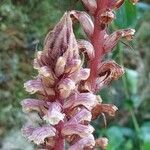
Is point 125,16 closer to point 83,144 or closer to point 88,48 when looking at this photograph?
point 88,48

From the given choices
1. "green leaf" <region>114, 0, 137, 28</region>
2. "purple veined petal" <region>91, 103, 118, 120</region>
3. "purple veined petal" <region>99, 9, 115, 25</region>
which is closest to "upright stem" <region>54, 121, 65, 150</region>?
"purple veined petal" <region>91, 103, 118, 120</region>

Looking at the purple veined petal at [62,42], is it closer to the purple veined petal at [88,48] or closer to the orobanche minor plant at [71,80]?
the orobanche minor plant at [71,80]

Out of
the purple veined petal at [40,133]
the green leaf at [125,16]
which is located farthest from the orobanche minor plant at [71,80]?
the green leaf at [125,16]

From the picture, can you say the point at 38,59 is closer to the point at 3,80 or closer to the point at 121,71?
the point at 121,71

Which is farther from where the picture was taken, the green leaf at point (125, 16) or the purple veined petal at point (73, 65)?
the green leaf at point (125, 16)

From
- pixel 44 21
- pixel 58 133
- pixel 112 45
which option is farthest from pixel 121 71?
pixel 44 21
